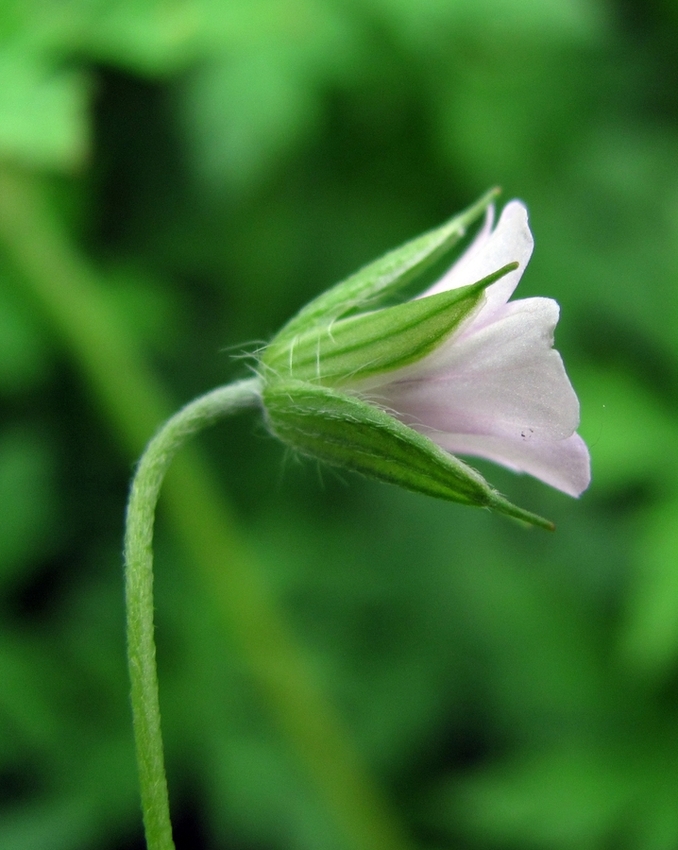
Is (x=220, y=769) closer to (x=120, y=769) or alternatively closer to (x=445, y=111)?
(x=120, y=769)

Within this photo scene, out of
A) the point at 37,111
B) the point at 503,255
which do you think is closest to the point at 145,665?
the point at 503,255

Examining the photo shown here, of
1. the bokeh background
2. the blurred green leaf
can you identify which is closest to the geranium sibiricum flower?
the blurred green leaf

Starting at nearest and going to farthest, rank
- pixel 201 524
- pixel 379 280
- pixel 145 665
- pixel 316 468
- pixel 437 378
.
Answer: pixel 145 665
pixel 437 378
pixel 379 280
pixel 316 468
pixel 201 524

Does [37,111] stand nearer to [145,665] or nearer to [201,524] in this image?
[145,665]

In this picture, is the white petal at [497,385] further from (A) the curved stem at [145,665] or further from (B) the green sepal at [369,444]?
(A) the curved stem at [145,665]

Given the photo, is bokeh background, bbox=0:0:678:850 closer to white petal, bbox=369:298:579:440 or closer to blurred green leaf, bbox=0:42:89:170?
blurred green leaf, bbox=0:42:89:170

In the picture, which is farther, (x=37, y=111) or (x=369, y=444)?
(x=37, y=111)

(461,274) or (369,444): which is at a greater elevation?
(461,274)
